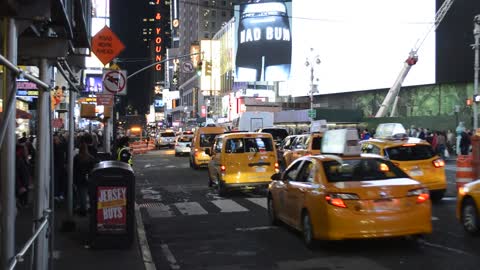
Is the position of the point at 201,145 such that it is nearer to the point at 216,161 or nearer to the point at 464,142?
the point at 216,161

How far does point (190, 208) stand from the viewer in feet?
45.8

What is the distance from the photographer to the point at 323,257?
826cm

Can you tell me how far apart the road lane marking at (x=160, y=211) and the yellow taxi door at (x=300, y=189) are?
398 cm

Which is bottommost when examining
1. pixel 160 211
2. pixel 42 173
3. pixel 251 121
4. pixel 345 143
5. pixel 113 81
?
pixel 160 211

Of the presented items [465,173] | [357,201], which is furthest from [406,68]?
[357,201]

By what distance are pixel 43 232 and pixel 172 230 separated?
6306 mm

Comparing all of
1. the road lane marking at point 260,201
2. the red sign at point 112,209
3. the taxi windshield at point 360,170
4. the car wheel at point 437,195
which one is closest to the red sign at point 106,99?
the road lane marking at point 260,201

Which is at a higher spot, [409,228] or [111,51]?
[111,51]

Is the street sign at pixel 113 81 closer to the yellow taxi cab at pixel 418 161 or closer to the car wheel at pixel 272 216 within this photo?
the car wheel at pixel 272 216

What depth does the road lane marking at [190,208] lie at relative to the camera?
13152 mm

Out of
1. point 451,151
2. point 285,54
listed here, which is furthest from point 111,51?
point 285,54

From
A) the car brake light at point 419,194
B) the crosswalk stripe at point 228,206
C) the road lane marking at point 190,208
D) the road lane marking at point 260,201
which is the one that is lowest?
the road lane marking at point 190,208

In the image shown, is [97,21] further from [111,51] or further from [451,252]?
[451,252]

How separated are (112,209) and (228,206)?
5385 millimetres
